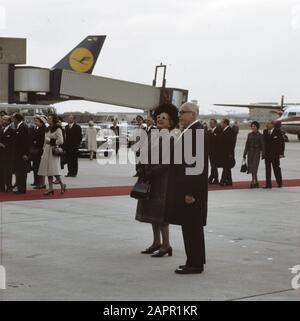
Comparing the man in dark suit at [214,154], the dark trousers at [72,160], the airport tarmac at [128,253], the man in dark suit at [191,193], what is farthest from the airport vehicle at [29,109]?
the man in dark suit at [191,193]

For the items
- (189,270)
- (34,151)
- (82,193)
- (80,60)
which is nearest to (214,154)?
(82,193)

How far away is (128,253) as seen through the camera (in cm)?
910

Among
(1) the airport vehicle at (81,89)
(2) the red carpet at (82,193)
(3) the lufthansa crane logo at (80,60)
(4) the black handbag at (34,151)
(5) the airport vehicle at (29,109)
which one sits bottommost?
A: (2) the red carpet at (82,193)

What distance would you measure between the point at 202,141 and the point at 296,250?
243cm

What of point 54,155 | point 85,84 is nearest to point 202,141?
point 54,155

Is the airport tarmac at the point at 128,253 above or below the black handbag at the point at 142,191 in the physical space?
below

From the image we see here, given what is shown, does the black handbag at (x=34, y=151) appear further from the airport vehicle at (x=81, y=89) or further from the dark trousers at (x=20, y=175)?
the airport vehicle at (x=81, y=89)

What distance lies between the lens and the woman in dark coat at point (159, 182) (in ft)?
28.4

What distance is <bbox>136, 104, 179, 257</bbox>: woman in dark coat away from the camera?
341 inches

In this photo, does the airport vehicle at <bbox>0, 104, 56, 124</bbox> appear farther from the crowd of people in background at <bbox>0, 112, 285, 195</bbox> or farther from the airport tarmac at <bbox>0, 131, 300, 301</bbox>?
the airport tarmac at <bbox>0, 131, 300, 301</bbox>

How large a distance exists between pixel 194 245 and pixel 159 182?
112 cm

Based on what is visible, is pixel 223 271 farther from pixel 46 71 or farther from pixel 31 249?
pixel 46 71

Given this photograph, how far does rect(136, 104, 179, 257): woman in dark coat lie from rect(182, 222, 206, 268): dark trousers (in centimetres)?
61

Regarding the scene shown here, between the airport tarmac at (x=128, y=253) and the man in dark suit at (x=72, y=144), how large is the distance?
661 cm
